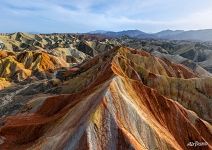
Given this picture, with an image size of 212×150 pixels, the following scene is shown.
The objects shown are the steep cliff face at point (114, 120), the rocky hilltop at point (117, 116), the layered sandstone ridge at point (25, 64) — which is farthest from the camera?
the layered sandstone ridge at point (25, 64)

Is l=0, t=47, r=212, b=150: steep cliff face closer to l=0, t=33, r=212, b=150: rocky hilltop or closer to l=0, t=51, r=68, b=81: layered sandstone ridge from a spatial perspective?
l=0, t=33, r=212, b=150: rocky hilltop

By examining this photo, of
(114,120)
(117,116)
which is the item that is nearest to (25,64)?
(117,116)

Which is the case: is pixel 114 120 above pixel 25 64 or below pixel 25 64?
above

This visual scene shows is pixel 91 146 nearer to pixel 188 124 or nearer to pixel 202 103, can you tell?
pixel 188 124

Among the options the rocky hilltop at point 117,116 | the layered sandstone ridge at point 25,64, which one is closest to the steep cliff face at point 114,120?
the rocky hilltop at point 117,116

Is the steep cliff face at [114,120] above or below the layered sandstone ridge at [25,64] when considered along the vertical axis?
above

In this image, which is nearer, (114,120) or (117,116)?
(114,120)

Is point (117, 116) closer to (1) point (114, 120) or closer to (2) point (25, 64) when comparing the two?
(1) point (114, 120)

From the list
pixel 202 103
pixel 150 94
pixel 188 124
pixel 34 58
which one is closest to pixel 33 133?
A: pixel 150 94

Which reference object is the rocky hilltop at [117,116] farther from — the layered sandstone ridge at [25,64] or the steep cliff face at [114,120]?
the layered sandstone ridge at [25,64]

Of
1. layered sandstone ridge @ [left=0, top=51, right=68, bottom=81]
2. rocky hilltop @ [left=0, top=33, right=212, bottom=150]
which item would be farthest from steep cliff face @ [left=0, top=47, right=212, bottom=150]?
layered sandstone ridge @ [left=0, top=51, right=68, bottom=81]

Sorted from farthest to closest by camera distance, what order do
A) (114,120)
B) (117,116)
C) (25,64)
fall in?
(25,64), (117,116), (114,120)
